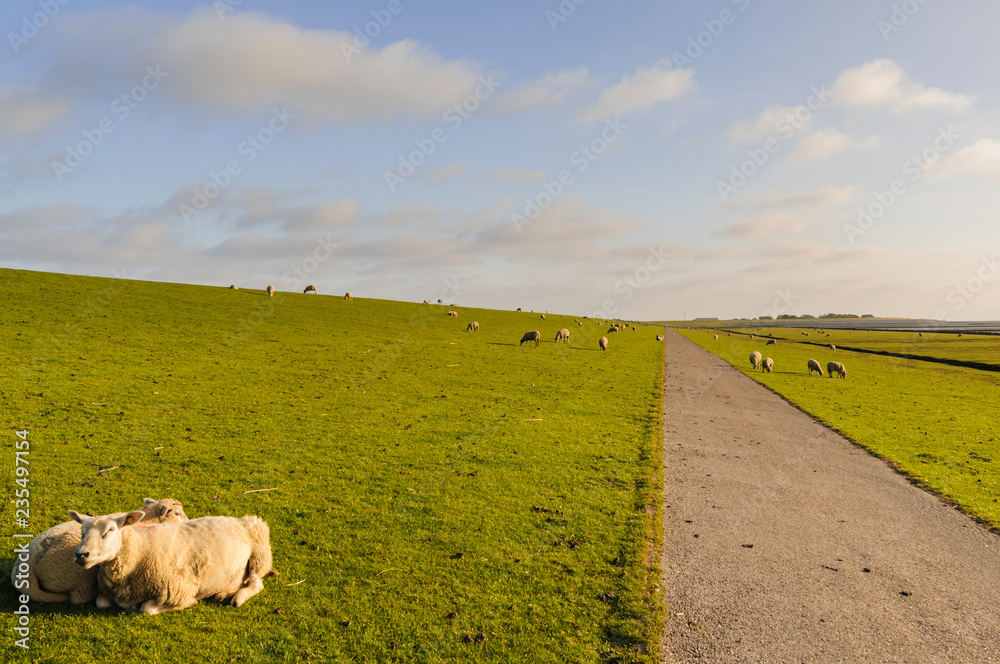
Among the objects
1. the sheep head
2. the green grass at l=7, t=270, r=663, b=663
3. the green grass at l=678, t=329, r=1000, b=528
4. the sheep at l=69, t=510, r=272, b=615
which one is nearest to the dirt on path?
the green grass at l=7, t=270, r=663, b=663

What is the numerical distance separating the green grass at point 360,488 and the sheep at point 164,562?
0.80ft

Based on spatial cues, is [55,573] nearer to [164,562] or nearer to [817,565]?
[164,562]

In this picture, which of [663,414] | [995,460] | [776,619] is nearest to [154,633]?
[776,619]

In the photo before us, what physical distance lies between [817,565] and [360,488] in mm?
10208

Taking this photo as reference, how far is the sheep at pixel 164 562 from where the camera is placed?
6.86 m

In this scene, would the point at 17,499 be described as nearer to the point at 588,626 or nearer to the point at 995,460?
the point at 588,626

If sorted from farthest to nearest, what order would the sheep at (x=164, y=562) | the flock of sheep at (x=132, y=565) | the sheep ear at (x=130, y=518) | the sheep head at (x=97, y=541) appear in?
1. the sheep ear at (x=130, y=518)
2. the flock of sheep at (x=132, y=565)
3. the sheep at (x=164, y=562)
4. the sheep head at (x=97, y=541)

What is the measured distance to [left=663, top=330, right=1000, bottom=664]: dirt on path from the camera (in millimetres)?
7570

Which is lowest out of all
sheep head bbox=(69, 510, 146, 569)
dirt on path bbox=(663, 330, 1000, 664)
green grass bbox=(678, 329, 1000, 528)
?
dirt on path bbox=(663, 330, 1000, 664)

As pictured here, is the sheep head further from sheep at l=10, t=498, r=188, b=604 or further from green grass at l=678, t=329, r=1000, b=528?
green grass at l=678, t=329, r=1000, b=528

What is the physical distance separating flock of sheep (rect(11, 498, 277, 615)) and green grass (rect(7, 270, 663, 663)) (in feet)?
0.81

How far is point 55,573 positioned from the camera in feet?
23.0

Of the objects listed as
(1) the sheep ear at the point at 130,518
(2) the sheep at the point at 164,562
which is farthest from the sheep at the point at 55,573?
(1) the sheep ear at the point at 130,518

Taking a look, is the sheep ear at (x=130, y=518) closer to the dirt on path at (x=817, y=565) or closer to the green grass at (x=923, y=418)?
the dirt on path at (x=817, y=565)
